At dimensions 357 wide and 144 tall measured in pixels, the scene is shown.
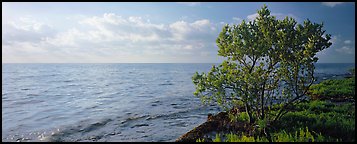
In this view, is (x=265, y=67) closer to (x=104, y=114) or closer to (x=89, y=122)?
(x=89, y=122)

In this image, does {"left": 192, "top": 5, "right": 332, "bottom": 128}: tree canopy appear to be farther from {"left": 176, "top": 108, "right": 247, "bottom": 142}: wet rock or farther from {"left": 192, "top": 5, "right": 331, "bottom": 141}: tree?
{"left": 176, "top": 108, "right": 247, "bottom": 142}: wet rock

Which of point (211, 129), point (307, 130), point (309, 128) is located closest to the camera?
point (307, 130)

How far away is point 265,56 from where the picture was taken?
14984mm

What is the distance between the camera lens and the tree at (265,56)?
13438mm

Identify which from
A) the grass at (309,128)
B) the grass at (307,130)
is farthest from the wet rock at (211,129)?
the grass at (307,130)

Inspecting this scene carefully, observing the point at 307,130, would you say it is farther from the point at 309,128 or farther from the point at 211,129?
the point at 211,129

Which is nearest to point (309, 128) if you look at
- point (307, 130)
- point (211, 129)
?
point (307, 130)

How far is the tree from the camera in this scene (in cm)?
1344

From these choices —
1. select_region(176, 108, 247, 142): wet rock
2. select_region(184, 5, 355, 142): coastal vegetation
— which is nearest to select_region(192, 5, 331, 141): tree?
select_region(184, 5, 355, 142): coastal vegetation

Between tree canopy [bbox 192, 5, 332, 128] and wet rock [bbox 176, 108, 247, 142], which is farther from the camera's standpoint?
wet rock [bbox 176, 108, 247, 142]

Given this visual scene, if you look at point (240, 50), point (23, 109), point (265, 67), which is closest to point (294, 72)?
point (265, 67)

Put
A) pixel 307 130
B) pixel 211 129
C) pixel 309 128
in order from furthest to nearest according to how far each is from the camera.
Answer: pixel 211 129 → pixel 309 128 → pixel 307 130

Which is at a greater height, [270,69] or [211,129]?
[270,69]

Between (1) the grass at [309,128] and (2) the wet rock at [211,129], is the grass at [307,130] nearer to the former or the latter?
(1) the grass at [309,128]
